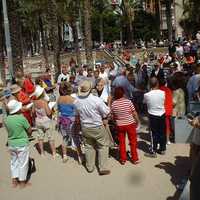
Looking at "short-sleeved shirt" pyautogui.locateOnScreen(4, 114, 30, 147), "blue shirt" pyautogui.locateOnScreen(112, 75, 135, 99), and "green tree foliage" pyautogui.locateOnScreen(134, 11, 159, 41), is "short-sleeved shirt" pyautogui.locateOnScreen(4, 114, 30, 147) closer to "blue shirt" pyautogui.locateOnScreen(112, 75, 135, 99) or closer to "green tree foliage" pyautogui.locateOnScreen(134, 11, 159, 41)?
"blue shirt" pyautogui.locateOnScreen(112, 75, 135, 99)

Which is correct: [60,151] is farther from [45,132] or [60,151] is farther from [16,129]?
[16,129]

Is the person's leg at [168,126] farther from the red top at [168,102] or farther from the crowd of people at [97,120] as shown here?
the red top at [168,102]

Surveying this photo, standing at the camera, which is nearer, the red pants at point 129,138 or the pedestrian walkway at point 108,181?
the pedestrian walkway at point 108,181

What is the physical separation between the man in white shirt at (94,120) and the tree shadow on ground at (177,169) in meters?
1.07

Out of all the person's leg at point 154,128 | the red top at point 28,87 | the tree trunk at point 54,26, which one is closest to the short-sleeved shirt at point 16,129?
the person's leg at point 154,128

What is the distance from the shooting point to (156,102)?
9977 mm

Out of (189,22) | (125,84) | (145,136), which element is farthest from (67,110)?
(189,22)

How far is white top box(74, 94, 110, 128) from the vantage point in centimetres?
913

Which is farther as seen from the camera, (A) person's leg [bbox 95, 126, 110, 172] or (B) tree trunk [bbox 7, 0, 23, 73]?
(B) tree trunk [bbox 7, 0, 23, 73]

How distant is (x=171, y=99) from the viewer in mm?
10891

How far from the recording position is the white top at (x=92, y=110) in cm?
913

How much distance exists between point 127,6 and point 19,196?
64.2 m

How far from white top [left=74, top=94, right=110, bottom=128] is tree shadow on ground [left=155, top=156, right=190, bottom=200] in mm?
1435

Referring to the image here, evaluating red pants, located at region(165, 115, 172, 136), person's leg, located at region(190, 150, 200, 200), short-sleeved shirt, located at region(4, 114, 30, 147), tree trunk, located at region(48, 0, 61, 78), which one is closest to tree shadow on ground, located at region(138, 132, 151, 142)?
red pants, located at region(165, 115, 172, 136)
